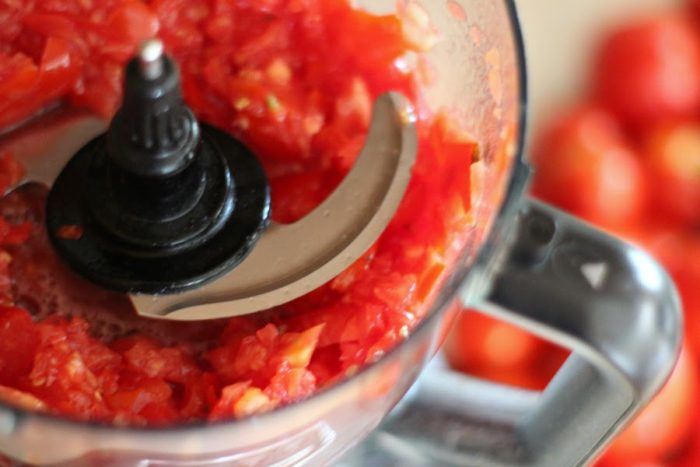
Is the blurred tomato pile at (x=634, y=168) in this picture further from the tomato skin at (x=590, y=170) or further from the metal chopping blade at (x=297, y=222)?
the metal chopping blade at (x=297, y=222)

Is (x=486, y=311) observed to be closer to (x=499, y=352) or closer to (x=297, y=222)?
(x=297, y=222)

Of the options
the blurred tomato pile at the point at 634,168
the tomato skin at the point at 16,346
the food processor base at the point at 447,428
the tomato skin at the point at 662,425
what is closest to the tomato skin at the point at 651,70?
the blurred tomato pile at the point at 634,168

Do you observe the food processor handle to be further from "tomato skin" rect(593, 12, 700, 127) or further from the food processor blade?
"tomato skin" rect(593, 12, 700, 127)

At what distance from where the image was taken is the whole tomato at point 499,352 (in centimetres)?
115

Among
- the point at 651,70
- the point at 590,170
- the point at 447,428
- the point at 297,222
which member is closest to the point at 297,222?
the point at 297,222

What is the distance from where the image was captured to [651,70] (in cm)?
127

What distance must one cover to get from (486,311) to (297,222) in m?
0.15

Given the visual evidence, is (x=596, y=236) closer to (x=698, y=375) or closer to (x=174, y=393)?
(x=174, y=393)

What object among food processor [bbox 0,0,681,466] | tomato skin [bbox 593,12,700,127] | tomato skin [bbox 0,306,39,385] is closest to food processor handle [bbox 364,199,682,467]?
food processor [bbox 0,0,681,466]

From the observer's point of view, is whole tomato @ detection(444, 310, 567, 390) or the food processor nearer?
the food processor

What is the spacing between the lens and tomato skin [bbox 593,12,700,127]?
1.27 meters

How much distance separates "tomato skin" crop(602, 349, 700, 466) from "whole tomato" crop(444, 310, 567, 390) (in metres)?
0.12

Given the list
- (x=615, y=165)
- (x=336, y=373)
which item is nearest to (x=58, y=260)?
(x=336, y=373)

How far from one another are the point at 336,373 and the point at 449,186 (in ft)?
0.52
